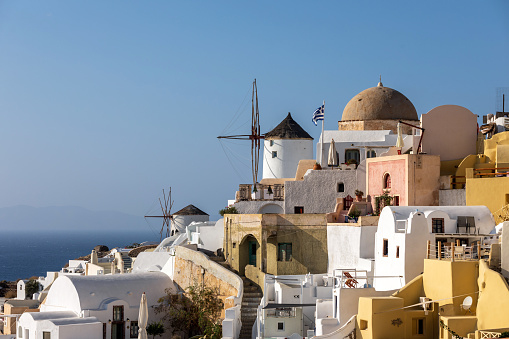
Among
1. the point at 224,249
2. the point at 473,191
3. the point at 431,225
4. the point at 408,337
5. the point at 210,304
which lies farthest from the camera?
the point at 224,249

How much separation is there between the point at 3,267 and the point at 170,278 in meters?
106

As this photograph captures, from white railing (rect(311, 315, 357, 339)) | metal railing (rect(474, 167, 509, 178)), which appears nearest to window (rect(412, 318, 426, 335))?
white railing (rect(311, 315, 357, 339))

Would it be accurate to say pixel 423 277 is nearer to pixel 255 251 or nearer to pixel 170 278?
pixel 255 251

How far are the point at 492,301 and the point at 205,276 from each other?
1531 centimetres

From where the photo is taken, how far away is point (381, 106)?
42812mm

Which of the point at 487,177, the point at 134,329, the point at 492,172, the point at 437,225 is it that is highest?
the point at 492,172

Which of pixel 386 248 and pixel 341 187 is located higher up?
pixel 341 187

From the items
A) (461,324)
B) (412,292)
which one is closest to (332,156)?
(412,292)

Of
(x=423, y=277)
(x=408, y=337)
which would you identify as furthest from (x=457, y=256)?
(x=408, y=337)

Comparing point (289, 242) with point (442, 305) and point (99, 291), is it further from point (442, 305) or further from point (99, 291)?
point (442, 305)

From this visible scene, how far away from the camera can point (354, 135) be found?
4153cm

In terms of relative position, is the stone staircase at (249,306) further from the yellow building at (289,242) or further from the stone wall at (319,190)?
the stone wall at (319,190)

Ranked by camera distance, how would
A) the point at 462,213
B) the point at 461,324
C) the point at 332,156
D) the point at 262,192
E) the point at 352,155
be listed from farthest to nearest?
the point at 262,192 → the point at 352,155 → the point at 332,156 → the point at 462,213 → the point at 461,324

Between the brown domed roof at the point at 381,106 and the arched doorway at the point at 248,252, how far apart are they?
10.1 meters
